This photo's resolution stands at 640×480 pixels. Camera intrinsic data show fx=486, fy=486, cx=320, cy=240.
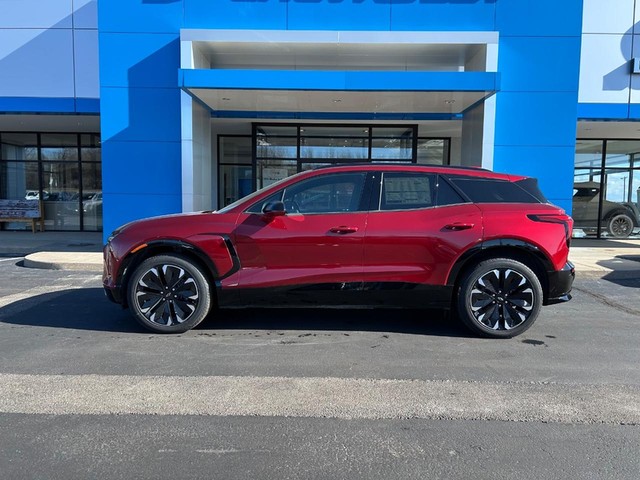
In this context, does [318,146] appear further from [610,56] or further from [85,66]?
[610,56]

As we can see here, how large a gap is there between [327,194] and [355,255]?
0.73m

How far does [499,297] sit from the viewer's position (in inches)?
201

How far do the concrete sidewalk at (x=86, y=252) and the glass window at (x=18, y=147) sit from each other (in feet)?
9.41

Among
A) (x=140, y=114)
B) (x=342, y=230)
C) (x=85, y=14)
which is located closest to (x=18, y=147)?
(x=85, y=14)

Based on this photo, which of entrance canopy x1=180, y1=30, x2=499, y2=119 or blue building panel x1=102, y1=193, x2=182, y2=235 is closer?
Answer: entrance canopy x1=180, y1=30, x2=499, y2=119

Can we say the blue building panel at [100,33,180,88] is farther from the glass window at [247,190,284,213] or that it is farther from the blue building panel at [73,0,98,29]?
the glass window at [247,190,284,213]

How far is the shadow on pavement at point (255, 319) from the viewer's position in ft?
18.0

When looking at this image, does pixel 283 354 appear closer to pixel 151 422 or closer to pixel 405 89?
pixel 151 422

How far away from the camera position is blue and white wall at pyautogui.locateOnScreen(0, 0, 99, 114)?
42.7 ft

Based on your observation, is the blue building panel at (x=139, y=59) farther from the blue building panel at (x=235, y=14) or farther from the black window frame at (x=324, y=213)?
the black window frame at (x=324, y=213)

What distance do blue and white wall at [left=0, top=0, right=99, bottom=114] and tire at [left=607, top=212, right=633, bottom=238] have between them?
52.4 ft

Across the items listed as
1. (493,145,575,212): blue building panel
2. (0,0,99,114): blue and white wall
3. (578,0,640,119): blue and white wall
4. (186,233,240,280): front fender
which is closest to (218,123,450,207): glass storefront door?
(493,145,575,212): blue building panel

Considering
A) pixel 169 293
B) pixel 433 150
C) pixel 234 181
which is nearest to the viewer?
pixel 169 293

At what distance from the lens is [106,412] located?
3402mm
